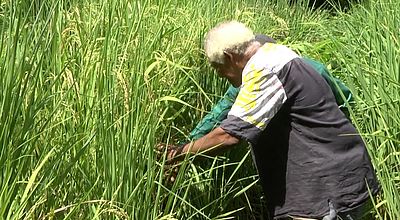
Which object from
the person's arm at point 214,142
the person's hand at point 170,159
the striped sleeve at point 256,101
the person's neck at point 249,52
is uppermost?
the person's neck at point 249,52

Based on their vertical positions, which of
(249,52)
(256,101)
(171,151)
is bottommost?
(171,151)

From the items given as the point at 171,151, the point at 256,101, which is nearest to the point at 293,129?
the point at 256,101

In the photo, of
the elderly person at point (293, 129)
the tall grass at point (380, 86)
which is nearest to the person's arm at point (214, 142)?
the elderly person at point (293, 129)

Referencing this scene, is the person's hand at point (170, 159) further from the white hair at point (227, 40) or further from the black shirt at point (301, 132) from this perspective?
the white hair at point (227, 40)

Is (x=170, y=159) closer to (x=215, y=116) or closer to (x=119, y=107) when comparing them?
(x=119, y=107)

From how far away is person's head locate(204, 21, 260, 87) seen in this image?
95.3 inches

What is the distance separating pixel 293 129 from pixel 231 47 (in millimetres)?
360

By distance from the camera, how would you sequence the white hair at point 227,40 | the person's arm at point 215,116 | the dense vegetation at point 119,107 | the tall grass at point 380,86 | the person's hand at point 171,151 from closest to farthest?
the dense vegetation at point 119,107
the tall grass at point 380,86
the person's hand at point 171,151
the white hair at point 227,40
the person's arm at point 215,116

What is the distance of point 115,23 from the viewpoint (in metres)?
2.50

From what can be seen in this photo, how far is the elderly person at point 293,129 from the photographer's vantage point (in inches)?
91.1

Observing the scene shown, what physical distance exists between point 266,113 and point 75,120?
0.68 m

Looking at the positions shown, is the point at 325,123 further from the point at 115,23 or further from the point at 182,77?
the point at 115,23

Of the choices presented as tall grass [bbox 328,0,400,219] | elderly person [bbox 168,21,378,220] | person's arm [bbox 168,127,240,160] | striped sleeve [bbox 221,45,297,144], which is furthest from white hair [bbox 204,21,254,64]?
tall grass [bbox 328,0,400,219]

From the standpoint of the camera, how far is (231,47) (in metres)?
2.42
